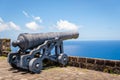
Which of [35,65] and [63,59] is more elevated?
[63,59]

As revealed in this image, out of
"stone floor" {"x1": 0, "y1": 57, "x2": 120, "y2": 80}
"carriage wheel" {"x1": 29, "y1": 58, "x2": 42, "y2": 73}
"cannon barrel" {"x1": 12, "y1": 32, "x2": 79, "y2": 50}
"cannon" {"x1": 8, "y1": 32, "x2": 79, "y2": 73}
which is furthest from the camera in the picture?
"cannon barrel" {"x1": 12, "y1": 32, "x2": 79, "y2": 50}

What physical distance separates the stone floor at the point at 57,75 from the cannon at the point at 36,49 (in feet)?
0.95

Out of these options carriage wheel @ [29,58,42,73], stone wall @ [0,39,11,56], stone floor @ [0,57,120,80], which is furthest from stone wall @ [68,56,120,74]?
stone wall @ [0,39,11,56]

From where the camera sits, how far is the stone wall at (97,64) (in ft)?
28.3

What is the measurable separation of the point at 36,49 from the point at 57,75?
4.37 ft

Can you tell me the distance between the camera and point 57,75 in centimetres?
814

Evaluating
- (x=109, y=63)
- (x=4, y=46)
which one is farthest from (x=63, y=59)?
(x=4, y=46)

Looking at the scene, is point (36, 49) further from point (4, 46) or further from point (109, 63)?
point (4, 46)

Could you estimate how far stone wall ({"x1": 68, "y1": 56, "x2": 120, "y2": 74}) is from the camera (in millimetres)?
8625

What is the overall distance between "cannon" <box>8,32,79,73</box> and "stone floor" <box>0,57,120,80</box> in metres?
0.29

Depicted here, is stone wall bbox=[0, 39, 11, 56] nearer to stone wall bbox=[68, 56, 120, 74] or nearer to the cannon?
the cannon

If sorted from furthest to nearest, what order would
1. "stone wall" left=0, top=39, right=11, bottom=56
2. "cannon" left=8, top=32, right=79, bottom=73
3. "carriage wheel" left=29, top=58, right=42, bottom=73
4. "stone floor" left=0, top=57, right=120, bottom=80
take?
"stone wall" left=0, top=39, right=11, bottom=56, "cannon" left=8, top=32, right=79, bottom=73, "carriage wheel" left=29, top=58, right=42, bottom=73, "stone floor" left=0, top=57, right=120, bottom=80

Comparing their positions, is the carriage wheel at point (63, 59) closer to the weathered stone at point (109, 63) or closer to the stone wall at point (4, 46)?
the weathered stone at point (109, 63)

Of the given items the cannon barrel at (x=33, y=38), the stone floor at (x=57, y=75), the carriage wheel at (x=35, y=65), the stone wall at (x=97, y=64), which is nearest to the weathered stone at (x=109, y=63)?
the stone wall at (x=97, y=64)
